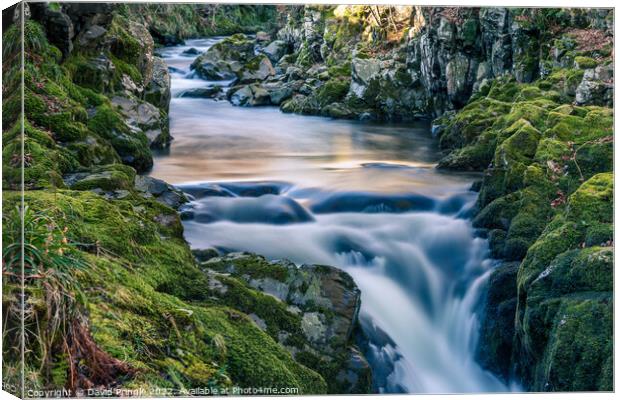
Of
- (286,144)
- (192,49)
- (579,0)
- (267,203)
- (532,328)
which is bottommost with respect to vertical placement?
(532,328)

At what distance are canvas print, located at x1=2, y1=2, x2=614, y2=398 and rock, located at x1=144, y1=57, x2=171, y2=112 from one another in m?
0.04

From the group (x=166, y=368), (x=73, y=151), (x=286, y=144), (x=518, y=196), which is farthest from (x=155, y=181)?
(x=518, y=196)

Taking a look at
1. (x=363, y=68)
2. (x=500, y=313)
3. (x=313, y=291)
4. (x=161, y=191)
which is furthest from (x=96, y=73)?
(x=500, y=313)

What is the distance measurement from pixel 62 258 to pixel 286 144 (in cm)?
245

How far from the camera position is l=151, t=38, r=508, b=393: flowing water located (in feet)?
16.6

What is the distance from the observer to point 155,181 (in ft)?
18.5

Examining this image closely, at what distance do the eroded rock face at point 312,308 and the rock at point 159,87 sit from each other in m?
2.33

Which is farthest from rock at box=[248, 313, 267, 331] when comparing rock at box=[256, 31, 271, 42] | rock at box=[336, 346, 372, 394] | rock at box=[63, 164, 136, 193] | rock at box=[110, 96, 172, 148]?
rock at box=[256, 31, 271, 42]

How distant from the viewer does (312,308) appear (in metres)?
4.93

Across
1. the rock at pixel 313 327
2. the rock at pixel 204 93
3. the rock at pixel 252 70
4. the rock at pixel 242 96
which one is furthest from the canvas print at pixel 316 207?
the rock at pixel 252 70

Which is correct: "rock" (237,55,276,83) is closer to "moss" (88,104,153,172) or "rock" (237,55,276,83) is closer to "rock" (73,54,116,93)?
"rock" (73,54,116,93)

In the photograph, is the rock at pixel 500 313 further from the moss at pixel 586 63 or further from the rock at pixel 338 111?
the rock at pixel 338 111

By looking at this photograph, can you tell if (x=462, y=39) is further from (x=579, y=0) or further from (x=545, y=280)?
(x=545, y=280)

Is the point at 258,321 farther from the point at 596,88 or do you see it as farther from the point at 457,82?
the point at 596,88
